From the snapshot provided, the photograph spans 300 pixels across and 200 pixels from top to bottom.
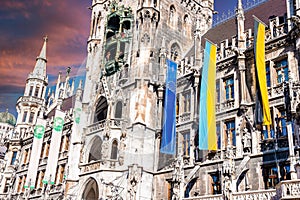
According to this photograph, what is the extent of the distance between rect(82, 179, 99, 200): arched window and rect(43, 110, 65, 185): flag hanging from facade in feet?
22.4

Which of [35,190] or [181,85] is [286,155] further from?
[35,190]

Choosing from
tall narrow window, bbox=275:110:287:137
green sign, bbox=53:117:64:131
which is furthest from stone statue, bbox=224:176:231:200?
green sign, bbox=53:117:64:131

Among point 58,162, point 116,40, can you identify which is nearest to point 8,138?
point 58,162

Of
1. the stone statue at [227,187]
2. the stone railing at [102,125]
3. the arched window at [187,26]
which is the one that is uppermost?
the arched window at [187,26]

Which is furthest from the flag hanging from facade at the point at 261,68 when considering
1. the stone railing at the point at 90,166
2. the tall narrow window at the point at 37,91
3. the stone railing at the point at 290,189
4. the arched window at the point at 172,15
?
the tall narrow window at the point at 37,91

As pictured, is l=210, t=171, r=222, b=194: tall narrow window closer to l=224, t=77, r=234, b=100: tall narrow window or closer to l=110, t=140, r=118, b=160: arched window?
l=224, t=77, r=234, b=100: tall narrow window

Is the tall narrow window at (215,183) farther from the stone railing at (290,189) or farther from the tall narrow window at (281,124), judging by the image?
the stone railing at (290,189)

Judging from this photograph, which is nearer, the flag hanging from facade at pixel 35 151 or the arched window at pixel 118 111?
the arched window at pixel 118 111

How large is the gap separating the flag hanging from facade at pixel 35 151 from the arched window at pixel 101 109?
11013 millimetres

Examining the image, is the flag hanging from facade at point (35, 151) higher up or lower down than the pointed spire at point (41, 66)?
lower down

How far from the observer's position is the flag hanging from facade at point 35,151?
119 feet

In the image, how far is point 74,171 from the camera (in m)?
29.3

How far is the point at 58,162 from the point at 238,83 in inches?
790

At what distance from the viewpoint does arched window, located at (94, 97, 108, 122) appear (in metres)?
29.5
